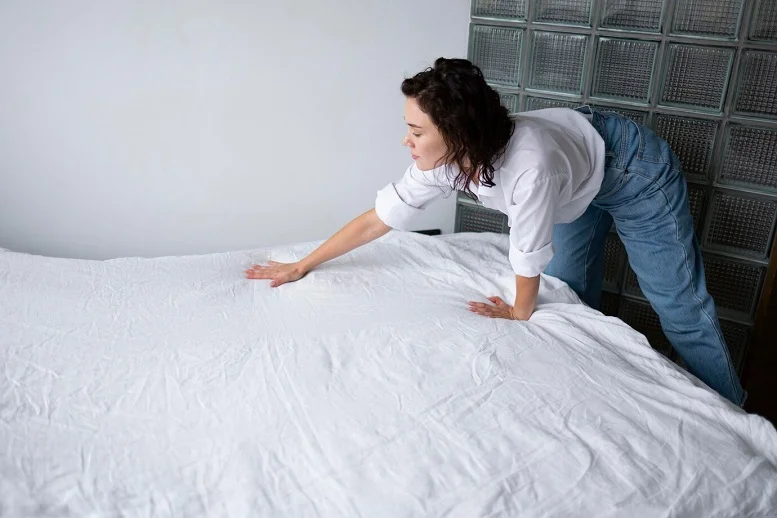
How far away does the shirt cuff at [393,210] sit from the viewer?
1.79 m

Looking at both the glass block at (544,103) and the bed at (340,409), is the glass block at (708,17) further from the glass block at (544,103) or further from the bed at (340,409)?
the bed at (340,409)

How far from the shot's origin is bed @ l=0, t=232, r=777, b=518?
120 cm

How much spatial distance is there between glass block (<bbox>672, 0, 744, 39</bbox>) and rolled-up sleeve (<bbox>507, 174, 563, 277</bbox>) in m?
0.69

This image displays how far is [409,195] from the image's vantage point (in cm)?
178

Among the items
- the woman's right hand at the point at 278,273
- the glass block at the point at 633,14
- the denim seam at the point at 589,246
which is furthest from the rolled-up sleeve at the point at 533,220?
the glass block at the point at 633,14

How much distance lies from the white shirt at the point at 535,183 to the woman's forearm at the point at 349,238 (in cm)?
7

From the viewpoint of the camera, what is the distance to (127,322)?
1.64 metres

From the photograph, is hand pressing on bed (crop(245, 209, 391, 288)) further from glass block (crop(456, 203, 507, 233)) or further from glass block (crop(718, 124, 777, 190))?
glass block (crop(718, 124, 777, 190))

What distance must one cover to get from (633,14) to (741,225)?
648 millimetres

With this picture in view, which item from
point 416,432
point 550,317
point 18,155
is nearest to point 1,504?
point 416,432

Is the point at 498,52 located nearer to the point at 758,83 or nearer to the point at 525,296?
the point at 758,83

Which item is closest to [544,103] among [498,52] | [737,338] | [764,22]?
[498,52]

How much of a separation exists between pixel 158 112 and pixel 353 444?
1.61m

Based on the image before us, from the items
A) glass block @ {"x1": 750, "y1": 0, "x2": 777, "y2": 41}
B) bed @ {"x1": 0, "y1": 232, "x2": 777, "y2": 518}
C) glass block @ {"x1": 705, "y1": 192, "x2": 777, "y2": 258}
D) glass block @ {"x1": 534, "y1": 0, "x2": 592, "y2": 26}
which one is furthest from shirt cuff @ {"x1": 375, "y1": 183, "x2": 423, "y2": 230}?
glass block @ {"x1": 750, "y1": 0, "x2": 777, "y2": 41}
